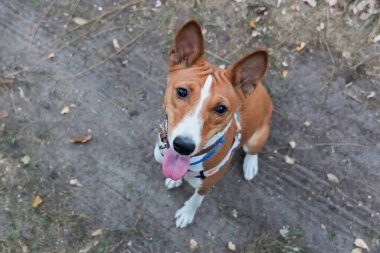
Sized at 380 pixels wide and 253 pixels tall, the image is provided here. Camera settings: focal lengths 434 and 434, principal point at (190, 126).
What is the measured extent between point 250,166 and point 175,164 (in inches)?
58.7

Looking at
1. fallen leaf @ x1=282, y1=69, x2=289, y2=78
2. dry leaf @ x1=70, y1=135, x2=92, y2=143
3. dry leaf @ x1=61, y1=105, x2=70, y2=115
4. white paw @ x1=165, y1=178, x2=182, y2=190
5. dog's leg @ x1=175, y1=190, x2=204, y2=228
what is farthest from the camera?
fallen leaf @ x1=282, y1=69, x2=289, y2=78

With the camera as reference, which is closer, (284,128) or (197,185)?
(197,185)

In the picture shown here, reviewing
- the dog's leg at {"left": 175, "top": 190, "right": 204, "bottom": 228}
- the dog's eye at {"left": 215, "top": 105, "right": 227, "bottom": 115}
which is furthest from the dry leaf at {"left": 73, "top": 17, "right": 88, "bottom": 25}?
the dog's eye at {"left": 215, "top": 105, "right": 227, "bottom": 115}

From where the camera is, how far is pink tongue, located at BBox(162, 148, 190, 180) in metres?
3.29

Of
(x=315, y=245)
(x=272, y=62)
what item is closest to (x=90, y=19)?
(x=272, y=62)

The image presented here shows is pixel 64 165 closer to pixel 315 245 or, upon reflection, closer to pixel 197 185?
pixel 197 185

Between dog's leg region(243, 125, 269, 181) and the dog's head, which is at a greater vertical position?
the dog's head

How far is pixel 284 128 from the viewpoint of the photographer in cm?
494

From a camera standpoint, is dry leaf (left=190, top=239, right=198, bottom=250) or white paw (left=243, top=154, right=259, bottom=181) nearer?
dry leaf (left=190, top=239, right=198, bottom=250)

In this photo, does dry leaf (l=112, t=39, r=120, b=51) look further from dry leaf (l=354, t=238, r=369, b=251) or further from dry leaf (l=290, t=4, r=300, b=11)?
dry leaf (l=354, t=238, r=369, b=251)

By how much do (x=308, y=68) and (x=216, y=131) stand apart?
256cm

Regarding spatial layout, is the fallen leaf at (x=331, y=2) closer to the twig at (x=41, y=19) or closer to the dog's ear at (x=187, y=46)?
the dog's ear at (x=187, y=46)

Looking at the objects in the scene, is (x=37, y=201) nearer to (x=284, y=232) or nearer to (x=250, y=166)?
(x=250, y=166)

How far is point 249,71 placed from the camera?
313 cm
